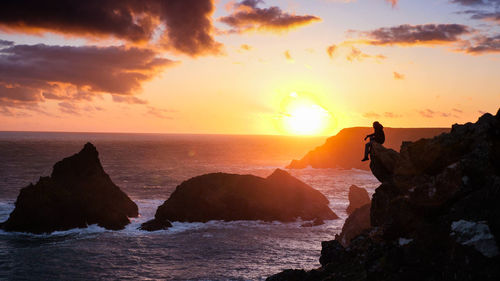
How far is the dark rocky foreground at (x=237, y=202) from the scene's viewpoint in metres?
61.0

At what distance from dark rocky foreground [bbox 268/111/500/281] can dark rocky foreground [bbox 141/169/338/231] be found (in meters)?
46.6

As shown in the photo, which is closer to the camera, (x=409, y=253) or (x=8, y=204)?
(x=409, y=253)

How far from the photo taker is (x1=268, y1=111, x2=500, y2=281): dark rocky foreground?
10.5 m

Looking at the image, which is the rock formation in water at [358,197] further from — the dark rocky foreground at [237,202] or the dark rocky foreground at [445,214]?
the dark rocky foreground at [445,214]

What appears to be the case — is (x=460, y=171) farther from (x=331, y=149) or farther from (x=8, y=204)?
(x=331, y=149)

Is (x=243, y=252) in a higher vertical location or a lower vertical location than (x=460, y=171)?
lower

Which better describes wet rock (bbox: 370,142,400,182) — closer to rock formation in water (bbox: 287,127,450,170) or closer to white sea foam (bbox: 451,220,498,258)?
white sea foam (bbox: 451,220,498,258)

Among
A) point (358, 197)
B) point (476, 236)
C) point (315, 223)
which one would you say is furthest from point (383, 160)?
point (358, 197)

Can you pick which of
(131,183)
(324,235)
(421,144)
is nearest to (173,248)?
(324,235)

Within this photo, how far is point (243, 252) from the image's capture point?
4575cm

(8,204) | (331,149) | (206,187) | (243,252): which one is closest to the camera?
(243,252)

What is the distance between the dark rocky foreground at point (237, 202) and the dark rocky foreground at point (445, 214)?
46.6 m

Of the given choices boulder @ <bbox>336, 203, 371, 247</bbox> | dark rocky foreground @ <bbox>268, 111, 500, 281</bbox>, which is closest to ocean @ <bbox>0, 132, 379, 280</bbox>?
boulder @ <bbox>336, 203, 371, 247</bbox>

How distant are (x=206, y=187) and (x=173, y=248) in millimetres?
16324
